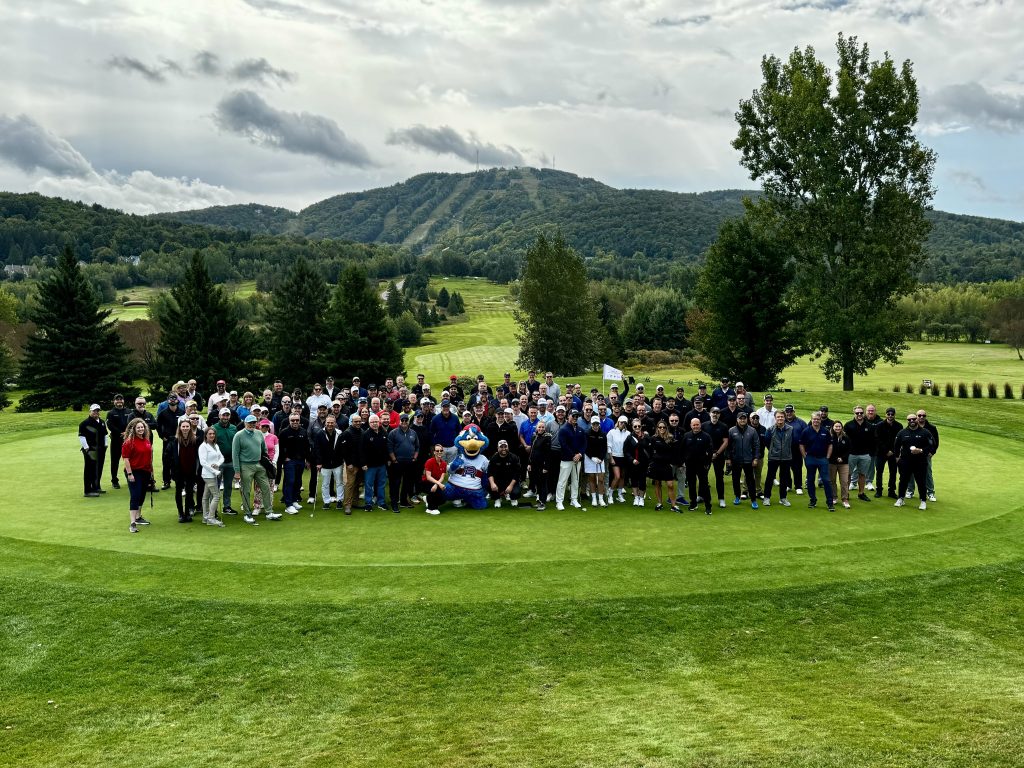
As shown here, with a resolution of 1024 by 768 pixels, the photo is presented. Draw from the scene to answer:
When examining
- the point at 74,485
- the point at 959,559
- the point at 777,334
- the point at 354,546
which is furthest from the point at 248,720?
the point at 777,334

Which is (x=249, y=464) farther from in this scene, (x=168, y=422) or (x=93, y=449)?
(x=93, y=449)

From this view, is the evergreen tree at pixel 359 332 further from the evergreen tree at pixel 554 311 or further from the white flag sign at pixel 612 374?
the white flag sign at pixel 612 374

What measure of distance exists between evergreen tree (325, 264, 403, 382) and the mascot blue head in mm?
35840

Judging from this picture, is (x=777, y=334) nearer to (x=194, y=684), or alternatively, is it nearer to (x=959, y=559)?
(x=959, y=559)

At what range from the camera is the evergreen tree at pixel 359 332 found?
51.2 m

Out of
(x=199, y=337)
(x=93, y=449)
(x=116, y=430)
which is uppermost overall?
(x=199, y=337)

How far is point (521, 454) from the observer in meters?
16.1

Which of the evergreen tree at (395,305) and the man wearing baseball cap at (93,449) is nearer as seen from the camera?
the man wearing baseball cap at (93,449)

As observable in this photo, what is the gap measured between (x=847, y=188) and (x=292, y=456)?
109 ft

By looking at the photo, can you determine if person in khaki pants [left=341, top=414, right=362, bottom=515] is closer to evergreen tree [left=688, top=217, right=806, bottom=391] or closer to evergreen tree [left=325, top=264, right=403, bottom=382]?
evergreen tree [left=688, top=217, right=806, bottom=391]

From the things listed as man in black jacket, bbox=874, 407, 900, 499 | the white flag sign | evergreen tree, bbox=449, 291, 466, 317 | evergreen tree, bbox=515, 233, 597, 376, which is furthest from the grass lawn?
evergreen tree, bbox=449, 291, 466, 317

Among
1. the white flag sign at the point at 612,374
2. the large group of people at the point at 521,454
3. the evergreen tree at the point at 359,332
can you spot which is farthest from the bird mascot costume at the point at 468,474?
the evergreen tree at the point at 359,332

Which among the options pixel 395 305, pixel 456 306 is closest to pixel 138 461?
pixel 395 305

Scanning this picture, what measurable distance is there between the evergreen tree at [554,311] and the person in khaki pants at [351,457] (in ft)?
142
